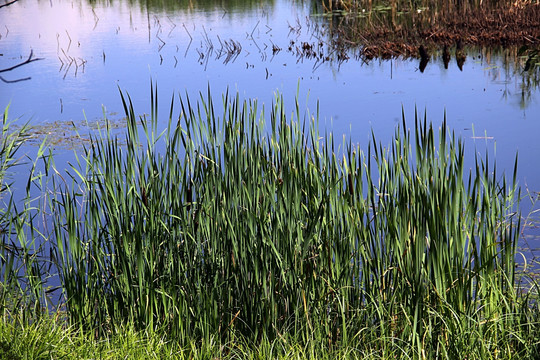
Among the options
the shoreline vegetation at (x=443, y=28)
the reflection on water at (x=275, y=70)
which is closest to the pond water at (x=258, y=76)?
the reflection on water at (x=275, y=70)

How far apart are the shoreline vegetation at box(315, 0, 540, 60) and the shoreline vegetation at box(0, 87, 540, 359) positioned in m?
7.18

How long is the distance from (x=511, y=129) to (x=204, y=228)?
422 cm

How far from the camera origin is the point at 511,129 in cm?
638

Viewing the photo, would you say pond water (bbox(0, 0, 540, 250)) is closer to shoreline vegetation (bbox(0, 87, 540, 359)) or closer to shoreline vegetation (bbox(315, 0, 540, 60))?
shoreline vegetation (bbox(315, 0, 540, 60))

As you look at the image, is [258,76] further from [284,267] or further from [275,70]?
[284,267]

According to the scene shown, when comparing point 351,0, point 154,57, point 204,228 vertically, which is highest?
point 351,0

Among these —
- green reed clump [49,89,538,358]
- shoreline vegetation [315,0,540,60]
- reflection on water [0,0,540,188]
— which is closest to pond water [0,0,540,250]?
reflection on water [0,0,540,188]

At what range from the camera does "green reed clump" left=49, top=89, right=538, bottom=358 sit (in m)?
2.76

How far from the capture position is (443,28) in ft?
35.4

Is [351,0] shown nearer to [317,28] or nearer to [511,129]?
[317,28]

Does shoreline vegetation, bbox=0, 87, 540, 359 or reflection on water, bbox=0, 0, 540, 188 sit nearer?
shoreline vegetation, bbox=0, 87, 540, 359

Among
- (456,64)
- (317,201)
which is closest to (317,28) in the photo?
(456,64)

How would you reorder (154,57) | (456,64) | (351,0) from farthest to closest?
(351,0) → (154,57) → (456,64)

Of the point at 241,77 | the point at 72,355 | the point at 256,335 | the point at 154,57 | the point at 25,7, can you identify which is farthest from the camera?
the point at 25,7
